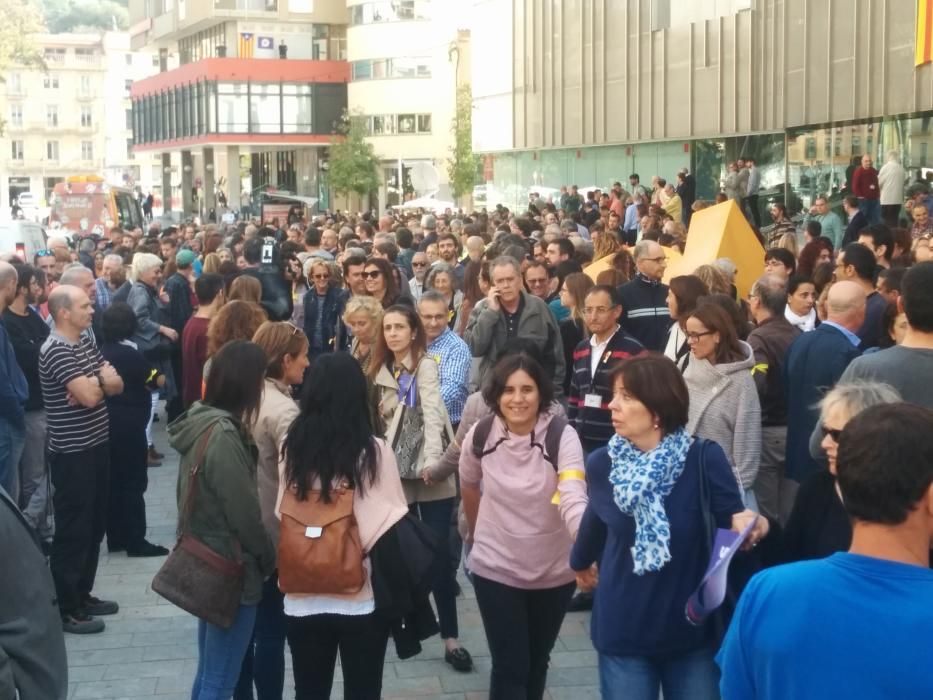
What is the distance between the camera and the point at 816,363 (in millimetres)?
6484

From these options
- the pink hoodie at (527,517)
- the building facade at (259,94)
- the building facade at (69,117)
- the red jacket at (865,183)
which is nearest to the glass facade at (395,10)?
the building facade at (259,94)

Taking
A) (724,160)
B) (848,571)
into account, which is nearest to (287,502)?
(848,571)

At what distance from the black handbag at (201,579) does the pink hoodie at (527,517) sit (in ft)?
3.26

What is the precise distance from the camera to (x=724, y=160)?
2992 centimetres

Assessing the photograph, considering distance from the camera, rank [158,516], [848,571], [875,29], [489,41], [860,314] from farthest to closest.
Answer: [489,41], [875,29], [158,516], [860,314], [848,571]

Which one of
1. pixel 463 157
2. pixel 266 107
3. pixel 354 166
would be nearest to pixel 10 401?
pixel 463 157

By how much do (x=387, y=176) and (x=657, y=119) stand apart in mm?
42854

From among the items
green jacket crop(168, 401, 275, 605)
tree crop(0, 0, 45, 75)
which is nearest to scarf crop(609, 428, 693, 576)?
green jacket crop(168, 401, 275, 605)

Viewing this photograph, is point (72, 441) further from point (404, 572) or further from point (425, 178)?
point (425, 178)

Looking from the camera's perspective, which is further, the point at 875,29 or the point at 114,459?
the point at 875,29

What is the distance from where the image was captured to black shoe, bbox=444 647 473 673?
685 cm

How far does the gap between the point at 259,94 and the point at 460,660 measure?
7007 cm

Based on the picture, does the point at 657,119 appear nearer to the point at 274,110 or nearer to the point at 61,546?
the point at 61,546

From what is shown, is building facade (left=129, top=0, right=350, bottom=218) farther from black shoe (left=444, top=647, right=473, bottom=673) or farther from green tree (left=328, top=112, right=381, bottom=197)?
black shoe (left=444, top=647, right=473, bottom=673)
